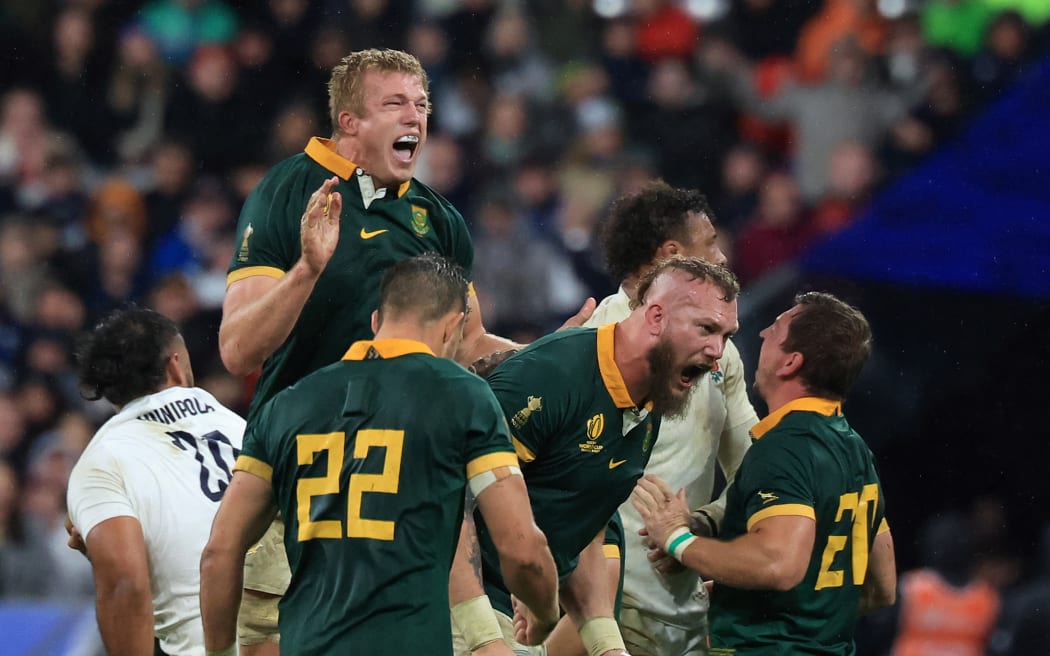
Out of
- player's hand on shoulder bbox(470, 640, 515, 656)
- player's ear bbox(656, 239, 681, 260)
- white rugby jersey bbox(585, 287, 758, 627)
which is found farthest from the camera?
player's ear bbox(656, 239, 681, 260)

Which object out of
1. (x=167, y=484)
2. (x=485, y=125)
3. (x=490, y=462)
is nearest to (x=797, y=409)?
(x=490, y=462)

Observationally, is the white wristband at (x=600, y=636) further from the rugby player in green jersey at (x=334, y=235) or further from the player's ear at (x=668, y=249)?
the player's ear at (x=668, y=249)

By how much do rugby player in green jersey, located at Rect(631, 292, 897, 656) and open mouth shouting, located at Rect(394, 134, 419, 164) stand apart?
117 centimetres

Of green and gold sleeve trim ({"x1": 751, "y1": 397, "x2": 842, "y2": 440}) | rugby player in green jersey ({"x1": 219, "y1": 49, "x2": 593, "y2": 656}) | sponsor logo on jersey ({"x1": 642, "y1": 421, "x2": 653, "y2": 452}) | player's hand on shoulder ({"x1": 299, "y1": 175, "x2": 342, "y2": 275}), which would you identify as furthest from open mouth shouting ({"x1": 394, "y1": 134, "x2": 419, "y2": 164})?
green and gold sleeve trim ({"x1": 751, "y1": 397, "x2": 842, "y2": 440})

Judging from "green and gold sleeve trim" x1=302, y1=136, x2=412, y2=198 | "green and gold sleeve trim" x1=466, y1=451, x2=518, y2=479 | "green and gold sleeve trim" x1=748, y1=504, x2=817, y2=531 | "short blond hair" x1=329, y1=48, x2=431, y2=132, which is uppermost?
"short blond hair" x1=329, y1=48, x2=431, y2=132

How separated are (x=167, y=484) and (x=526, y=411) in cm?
148

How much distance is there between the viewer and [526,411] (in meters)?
3.84

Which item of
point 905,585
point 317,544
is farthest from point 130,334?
point 905,585

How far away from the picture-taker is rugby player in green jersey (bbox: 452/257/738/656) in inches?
152

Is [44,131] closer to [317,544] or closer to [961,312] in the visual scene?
[961,312]

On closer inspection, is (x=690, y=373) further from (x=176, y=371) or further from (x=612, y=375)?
(x=176, y=371)

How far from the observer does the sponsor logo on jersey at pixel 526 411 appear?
3.83 m

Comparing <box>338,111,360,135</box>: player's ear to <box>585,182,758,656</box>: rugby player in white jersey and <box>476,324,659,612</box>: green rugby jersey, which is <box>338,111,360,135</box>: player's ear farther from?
<box>585,182,758,656</box>: rugby player in white jersey

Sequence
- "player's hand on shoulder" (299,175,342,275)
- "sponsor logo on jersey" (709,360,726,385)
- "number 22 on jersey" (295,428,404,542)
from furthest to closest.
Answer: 1. "sponsor logo on jersey" (709,360,726,385)
2. "player's hand on shoulder" (299,175,342,275)
3. "number 22 on jersey" (295,428,404,542)
